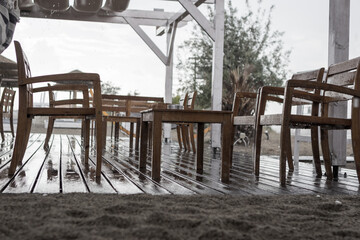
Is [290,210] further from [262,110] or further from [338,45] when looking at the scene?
[338,45]

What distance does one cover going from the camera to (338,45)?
337 cm

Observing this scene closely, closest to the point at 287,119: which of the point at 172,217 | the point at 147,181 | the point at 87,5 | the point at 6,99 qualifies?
the point at 147,181

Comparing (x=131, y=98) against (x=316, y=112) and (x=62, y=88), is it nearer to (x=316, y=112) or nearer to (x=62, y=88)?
(x=62, y=88)

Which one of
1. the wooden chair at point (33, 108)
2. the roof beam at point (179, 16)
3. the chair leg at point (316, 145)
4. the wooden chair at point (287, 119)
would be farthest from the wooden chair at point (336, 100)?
the roof beam at point (179, 16)

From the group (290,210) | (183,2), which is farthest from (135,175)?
(183,2)

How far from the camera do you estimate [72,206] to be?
5.28ft

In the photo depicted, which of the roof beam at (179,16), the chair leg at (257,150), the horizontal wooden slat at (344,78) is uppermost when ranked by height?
the roof beam at (179,16)

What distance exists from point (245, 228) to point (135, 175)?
4.86 ft

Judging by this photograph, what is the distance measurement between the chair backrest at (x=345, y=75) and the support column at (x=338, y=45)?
23 cm

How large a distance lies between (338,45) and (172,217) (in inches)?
98.4

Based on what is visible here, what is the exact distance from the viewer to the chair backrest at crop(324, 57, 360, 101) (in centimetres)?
278

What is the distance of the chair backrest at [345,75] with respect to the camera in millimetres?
2777

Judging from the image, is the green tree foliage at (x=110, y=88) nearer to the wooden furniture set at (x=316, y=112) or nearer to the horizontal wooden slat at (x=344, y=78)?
the wooden furniture set at (x=316, y=112)

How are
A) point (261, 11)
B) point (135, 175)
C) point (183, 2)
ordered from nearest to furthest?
point (135, 175) < point (183, 2) < point (261, 11)
